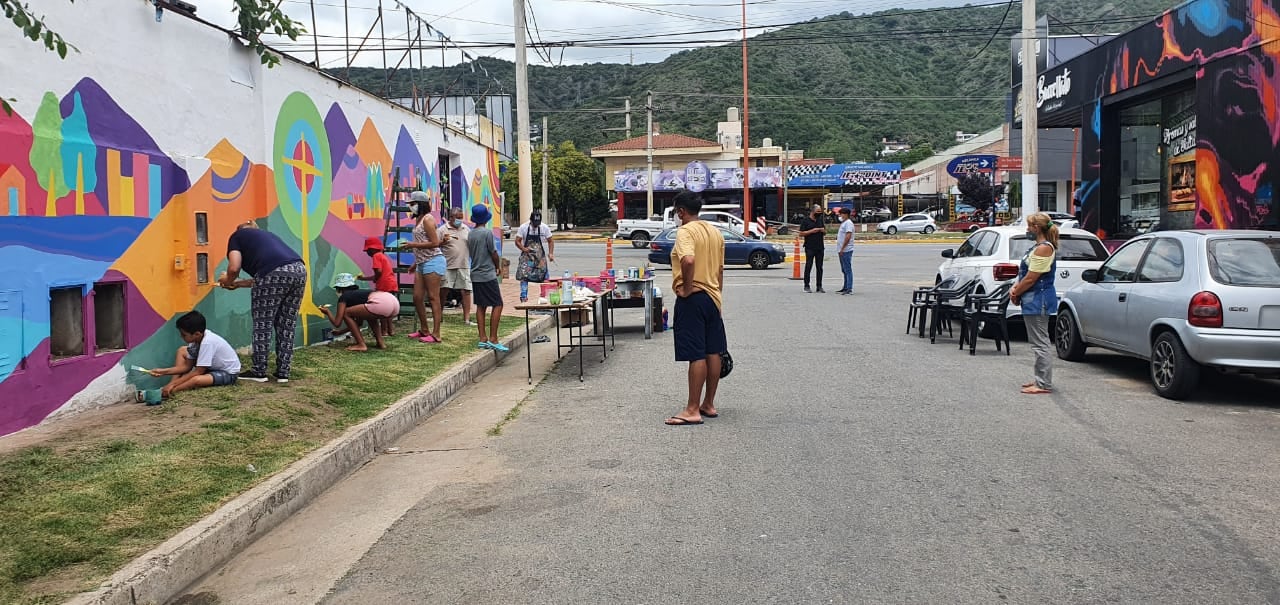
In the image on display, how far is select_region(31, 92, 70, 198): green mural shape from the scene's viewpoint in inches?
282

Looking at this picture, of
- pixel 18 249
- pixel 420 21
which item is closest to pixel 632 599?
pixel 18 249

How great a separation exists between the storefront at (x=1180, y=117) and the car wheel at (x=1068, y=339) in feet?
17.6

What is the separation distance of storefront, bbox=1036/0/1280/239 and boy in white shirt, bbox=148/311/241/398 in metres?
14.0

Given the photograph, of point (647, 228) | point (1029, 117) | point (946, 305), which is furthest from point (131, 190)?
point (647, 228)

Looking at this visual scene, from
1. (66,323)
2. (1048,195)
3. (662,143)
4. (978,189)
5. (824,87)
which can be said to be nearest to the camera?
(66,323)

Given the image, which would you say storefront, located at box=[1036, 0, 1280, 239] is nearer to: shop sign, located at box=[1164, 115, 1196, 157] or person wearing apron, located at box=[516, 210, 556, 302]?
shop sign, located at box=[1164, 115, 1196, 157]

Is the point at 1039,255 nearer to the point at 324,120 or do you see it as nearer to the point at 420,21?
the point at 324,120

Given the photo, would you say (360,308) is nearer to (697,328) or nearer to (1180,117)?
(697,328)

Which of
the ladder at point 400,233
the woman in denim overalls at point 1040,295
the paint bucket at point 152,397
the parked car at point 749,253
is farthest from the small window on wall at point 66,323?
the parked car at point 749,253

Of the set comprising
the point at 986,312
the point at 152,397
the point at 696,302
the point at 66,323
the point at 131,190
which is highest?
the point at 131,190

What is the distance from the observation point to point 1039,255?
30.0 feet

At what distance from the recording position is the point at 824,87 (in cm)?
7919

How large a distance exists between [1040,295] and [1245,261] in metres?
1.68

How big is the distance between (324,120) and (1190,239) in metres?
9.77
